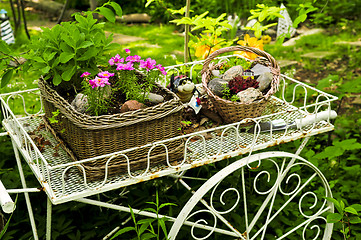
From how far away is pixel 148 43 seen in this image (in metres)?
5.36

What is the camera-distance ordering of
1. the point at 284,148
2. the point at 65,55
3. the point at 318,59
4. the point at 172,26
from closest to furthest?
the point at 65,55, the point at 284,148, the point at 318,59, the point at 172,26

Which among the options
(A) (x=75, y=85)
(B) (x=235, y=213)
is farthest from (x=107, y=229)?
(A) (x=75, y=85)

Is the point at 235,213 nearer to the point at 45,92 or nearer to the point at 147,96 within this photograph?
the point at 147,96

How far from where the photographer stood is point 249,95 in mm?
2129

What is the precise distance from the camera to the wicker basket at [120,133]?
5.63 ft

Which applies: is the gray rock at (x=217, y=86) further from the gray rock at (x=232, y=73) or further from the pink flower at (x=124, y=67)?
the pink flower at (x=124, y=67)

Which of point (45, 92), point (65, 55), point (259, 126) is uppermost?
point (65, 55)

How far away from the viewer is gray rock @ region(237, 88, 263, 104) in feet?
6.95

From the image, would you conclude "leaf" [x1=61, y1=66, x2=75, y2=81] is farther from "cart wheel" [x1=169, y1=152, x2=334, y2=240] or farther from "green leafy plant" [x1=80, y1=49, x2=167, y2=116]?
"cart wheel" [x1=169, y1=152, x2=334, y2=240]

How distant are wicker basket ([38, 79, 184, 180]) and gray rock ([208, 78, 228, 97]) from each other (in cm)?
33

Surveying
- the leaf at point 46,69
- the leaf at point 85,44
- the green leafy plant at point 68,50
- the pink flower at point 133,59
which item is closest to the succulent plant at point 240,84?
the pink flower at point 133,59

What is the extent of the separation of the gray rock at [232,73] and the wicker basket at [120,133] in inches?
18.4

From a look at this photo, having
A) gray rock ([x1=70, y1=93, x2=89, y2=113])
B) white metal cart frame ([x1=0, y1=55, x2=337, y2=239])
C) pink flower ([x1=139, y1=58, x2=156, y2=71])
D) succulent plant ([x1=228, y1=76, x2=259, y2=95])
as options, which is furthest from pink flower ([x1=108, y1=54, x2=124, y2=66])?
succulent plant ([x1=228, y1=76, x2=259, y2=95])

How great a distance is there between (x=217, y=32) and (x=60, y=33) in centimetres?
107
